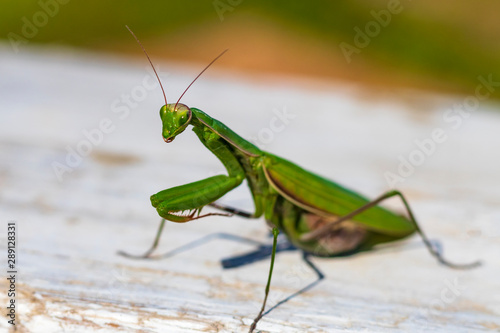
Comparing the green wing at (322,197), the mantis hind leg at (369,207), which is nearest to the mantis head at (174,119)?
the green wing at (322,197)

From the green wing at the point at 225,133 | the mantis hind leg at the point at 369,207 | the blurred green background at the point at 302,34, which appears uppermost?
the blurred green background at the point at 302,34

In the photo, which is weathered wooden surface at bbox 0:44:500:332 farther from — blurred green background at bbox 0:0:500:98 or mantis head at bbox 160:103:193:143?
blurred green background at bbox 0:0:500:98

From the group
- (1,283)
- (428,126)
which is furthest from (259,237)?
(428,126)

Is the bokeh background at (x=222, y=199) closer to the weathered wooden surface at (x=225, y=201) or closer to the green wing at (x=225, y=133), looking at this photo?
the weathered wooden surface at (x=225, y=201)

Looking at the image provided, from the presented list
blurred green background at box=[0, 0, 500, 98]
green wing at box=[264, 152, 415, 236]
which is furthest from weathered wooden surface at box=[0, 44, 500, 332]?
blurred green background at box=[0, 0, 500, 98]

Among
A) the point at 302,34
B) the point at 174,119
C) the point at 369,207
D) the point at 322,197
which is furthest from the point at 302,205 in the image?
the point at 302,34

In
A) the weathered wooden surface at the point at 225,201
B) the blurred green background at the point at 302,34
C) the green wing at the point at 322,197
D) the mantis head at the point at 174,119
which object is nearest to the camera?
the weathered wooden surface at the point at 225,201

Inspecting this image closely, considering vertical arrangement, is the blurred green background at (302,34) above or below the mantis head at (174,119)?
above

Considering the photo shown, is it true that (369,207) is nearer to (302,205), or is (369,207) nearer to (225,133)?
(302,205)
